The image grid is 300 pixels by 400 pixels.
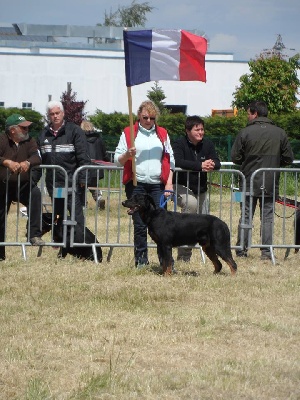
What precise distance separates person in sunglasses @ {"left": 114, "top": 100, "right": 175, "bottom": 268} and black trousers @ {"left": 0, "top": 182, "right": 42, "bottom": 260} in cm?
153

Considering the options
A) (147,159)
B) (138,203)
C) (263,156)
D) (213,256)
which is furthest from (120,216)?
(138,203)

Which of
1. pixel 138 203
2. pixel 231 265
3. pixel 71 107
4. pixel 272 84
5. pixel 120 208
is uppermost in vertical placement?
pixel 272 84

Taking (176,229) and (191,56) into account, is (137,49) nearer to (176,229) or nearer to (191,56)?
→ (191,56)

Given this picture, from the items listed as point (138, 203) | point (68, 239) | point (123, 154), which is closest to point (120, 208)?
point (68, 239)

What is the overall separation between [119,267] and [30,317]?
10.3ft

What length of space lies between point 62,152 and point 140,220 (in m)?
1.56

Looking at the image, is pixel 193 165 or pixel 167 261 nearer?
pixel 167 261

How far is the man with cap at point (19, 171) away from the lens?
1199 cm

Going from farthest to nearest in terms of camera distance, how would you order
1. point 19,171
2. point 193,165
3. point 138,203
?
point 193,165 < point 19,171 < point 138,203

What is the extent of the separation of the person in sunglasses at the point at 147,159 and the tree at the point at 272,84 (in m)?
27.1

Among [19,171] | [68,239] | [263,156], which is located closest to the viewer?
[19,171]

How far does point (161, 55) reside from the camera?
11.6m

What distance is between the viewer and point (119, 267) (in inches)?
459

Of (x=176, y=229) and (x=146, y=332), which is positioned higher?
(x=176, y=229)
